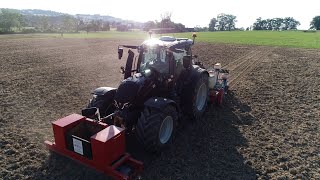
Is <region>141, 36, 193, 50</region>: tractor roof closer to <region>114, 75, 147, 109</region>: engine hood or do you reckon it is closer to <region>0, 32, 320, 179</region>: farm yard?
<region>114, 75, 147, 109</region>: engine hood

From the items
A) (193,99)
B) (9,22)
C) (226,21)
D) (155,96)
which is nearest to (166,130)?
(155,96)

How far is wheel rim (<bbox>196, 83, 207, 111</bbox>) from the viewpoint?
6.91m

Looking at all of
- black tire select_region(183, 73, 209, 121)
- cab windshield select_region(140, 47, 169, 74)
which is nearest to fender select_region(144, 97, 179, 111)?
cab windshield select_region(140, 47, 169, 74)

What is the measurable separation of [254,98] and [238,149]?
3735 mm

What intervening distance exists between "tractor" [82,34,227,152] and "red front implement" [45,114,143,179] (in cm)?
40

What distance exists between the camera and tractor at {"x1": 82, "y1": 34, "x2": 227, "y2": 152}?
4.72 m

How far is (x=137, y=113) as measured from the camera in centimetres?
520

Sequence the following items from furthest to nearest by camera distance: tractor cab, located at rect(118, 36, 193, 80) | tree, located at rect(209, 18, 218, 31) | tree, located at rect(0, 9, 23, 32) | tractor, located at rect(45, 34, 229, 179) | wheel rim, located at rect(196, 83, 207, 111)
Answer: tree, located at rect(209, 18, 218, 31)
tree, located at rect(0, 9, 23, 32)
wheel rim, located at rect(196, 83, 207, 111)
tractor cab, located at rect(118, 36, 193, 80)
tractor, located at rect(45, 34, 229, 179)

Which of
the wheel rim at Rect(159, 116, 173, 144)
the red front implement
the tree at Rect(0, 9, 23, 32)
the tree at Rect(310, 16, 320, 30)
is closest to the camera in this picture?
the red front implement

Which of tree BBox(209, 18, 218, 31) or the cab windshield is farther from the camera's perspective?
tree BBox(209, 18, 218, 31)

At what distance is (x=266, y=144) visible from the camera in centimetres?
570

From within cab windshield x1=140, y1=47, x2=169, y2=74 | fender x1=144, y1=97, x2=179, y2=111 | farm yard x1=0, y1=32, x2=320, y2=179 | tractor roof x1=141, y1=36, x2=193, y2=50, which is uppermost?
tractor roof x1=141, y1=36, x2=193, y2=50

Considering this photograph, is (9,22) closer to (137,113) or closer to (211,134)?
(137,113)

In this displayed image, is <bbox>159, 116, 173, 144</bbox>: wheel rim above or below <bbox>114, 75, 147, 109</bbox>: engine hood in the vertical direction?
below
